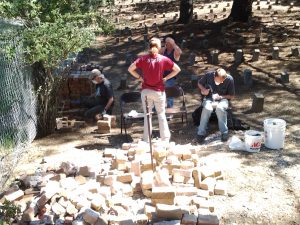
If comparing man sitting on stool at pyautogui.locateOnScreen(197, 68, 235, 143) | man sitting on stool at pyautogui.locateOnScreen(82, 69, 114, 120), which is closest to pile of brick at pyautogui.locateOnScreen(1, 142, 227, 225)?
man sitting on stool at pyautogui.locateOnScreen(197, 68, 235, 143)

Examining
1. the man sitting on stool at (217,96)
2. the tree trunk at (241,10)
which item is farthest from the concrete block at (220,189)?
the tree trunk at (241,10)

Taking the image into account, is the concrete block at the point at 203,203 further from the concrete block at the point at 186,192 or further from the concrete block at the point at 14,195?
the concrete block at the point at 14,195

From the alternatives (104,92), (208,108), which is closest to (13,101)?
(104,92)

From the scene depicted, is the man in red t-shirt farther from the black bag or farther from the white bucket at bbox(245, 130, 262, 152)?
the white bucket at bbox(245, 130, 262, 152)

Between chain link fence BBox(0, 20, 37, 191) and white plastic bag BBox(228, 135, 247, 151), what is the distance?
11.4 feet

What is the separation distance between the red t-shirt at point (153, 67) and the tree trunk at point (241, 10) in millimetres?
10304

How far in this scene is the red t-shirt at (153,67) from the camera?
6.99 m

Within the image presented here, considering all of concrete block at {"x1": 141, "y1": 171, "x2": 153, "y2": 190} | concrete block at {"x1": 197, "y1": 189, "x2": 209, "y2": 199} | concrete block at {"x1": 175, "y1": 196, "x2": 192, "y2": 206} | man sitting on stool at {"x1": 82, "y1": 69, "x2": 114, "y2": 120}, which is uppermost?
man sitting on stool at {"x1": 82, "y1": 69, "x2": 114, "y2": 120}

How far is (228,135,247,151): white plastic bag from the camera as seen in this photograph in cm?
700

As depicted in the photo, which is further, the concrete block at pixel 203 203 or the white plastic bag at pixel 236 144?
the white plastic bag at pixel 236 144

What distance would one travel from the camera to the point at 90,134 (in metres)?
8.62

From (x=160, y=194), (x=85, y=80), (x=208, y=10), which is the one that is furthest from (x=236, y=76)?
(x=208, y=10)

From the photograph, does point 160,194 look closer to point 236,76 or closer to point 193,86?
point 193,86

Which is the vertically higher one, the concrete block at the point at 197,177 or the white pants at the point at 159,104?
the white pants at the point at 159,104
